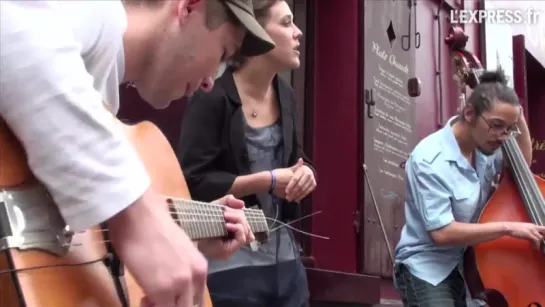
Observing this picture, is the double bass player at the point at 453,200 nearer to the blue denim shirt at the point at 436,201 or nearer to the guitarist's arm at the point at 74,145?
the blue denim shirt at the point at 436,201

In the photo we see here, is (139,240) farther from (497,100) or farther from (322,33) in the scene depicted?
(322,33)

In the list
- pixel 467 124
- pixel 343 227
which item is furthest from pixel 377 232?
pixel 467 124

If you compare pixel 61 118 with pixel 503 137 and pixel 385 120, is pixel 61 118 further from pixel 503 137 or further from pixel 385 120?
pixel 385 120

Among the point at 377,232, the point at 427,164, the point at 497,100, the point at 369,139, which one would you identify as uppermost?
the point at 497,100

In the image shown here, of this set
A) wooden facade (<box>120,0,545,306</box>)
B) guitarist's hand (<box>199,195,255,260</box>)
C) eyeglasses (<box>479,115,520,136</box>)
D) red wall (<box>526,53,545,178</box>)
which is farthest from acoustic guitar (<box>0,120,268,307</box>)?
red wall (<box>526,53,545,178</box>)

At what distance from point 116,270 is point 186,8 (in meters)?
0.35

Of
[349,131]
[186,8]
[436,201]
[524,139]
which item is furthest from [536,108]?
[186,8]

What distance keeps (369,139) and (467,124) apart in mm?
1257

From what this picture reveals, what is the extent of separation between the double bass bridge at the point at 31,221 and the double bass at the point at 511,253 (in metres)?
1.57

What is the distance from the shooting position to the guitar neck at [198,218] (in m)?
1.20

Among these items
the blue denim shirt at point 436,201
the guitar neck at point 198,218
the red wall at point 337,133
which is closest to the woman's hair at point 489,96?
the blue denim shirt at point 436,201

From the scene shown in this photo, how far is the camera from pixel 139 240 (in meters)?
0.78

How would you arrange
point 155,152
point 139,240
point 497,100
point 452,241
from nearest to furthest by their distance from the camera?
point 139,240 → point 155,152 → point 452,241 → point 497,100

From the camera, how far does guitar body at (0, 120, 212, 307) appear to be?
77cm
